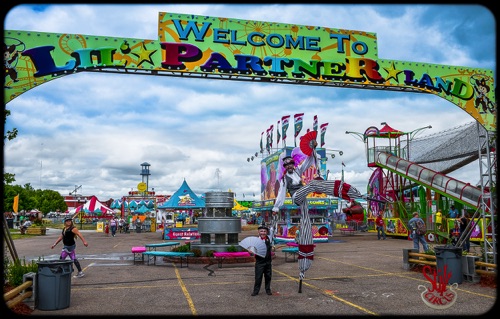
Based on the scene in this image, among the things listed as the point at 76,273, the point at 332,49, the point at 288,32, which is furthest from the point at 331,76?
the point at 76,273

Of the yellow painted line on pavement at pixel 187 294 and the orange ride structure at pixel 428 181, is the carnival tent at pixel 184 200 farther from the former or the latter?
the yellow painted line on pavement at pixel 187 294

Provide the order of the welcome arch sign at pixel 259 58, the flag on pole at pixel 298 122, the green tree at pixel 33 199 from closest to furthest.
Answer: the welcome arch sign at pixel 259 58
the flag on pole at pixel 298 122
the green tree at pixel 33 199

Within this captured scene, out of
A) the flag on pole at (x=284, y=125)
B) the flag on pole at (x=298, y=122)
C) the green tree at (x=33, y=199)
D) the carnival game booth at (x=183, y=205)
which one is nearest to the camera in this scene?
the carnival game booth at (x=183, y=205)

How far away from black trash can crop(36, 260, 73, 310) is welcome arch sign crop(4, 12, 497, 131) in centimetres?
533

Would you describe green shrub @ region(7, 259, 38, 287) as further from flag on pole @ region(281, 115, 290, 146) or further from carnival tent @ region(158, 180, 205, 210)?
flag on pole @ region(281, 115, 290, 146)

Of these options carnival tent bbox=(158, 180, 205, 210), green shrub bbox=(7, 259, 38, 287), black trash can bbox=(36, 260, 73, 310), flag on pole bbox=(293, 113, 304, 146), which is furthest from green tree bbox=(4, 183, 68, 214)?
black trash can bbox=(36, 260, 73, 310)

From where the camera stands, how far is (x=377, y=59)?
15008 millimetres

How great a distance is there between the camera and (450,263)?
Answer: 11.2m

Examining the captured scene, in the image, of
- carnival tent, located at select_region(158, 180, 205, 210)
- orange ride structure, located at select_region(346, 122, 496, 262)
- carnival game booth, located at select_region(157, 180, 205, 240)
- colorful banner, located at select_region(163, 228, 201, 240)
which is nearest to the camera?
orange ride structure, located at select_region(346, 122, 496, 262)

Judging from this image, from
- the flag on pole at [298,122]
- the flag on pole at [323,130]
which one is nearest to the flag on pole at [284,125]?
the flag on pole at [298,122]

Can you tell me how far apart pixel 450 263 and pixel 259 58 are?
27.1ft

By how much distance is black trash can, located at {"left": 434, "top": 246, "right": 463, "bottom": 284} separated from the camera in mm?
11062

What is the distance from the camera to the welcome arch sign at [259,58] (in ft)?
40.1

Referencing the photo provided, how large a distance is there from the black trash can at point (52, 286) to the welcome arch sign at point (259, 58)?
5.33 m
